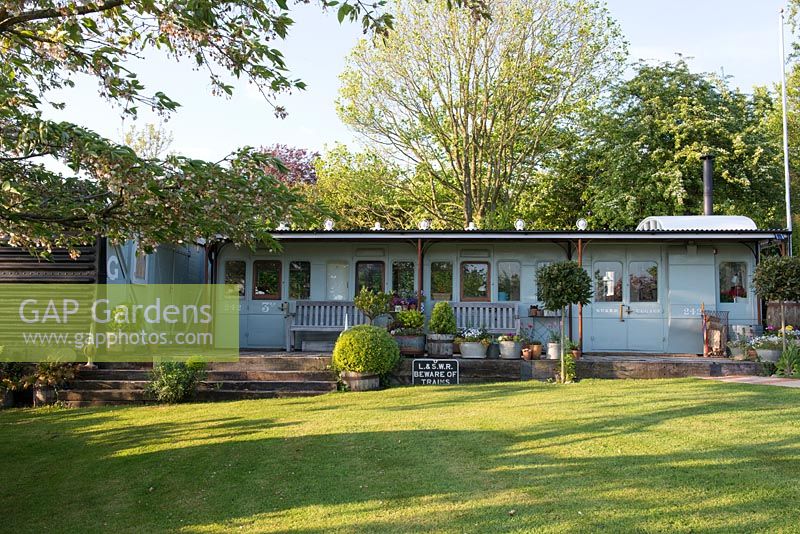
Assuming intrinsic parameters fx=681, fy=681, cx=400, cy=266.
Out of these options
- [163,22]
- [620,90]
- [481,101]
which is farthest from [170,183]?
[620,90]

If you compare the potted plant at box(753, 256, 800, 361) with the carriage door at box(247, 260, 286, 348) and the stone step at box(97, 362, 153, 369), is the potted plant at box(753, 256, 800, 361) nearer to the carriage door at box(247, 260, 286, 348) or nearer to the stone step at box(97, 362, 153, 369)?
the carriage door at box(247, 260, 286, 348)

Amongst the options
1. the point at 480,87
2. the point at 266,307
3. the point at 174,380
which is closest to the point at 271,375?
the point at 174,380

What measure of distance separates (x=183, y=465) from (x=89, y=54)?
4.39 meters

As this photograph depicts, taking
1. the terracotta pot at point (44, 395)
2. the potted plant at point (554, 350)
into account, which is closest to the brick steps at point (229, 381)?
the terracotta pot at point (44, 395)

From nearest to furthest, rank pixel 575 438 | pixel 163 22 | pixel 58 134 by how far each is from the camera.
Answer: pixel 58 134
pixel 163 22
pixel 575 438

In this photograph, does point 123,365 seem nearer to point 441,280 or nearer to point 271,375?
point 271,375

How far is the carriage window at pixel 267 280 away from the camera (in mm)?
16188

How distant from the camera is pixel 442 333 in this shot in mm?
13742

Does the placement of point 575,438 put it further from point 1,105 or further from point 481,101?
point 481,101

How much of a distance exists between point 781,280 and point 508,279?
18.1ft

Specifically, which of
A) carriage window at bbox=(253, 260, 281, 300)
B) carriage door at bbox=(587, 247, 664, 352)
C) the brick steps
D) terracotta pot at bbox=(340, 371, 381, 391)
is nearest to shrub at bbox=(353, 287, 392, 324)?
the brick steps

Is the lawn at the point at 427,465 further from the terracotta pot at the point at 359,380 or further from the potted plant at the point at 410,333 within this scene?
the potted plant at the point at 410,333

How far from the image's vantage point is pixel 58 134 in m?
5.30

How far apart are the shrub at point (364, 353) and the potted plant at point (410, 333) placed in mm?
1231
